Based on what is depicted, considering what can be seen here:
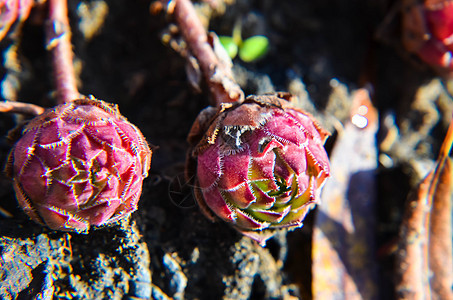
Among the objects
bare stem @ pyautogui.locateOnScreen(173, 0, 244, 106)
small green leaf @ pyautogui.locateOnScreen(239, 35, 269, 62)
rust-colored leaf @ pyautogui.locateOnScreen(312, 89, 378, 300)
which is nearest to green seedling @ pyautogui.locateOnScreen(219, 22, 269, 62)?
small green leaf @ pyautogui.locateOnScreen(239, 35, 269, 62)

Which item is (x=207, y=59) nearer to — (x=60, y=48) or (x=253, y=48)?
(x=253, y=48)

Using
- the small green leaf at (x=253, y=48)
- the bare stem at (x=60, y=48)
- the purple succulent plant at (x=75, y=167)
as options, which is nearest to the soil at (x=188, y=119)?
the small green leaf at (x=253, y=48)

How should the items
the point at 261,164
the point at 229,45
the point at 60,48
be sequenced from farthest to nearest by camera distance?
the point at 229,45 → the point at 60,48 → the point at 261,164

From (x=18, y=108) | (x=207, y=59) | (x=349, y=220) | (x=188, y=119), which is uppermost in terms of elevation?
(x=207, y=59)

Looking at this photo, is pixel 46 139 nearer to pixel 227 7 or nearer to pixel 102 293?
pixel 102 293

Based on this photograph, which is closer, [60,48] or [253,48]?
[60,48]

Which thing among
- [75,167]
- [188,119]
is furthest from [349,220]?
[75,167]
